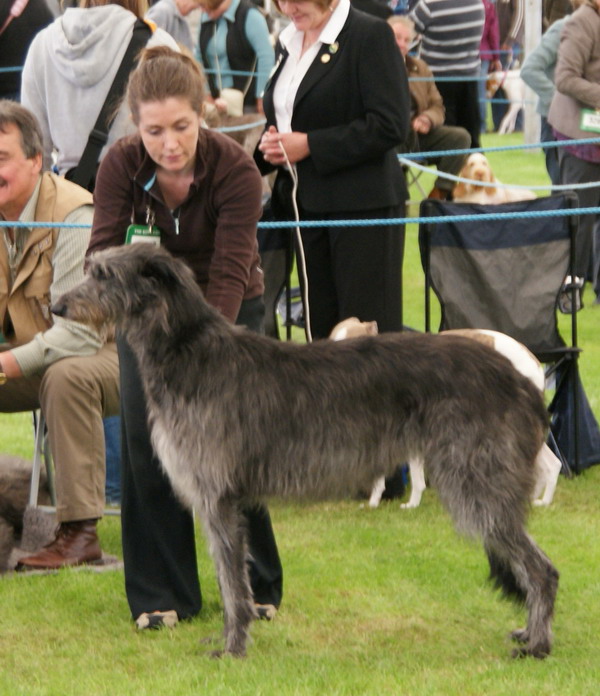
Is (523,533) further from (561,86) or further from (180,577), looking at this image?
(561,86)

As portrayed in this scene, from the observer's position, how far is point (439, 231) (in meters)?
5.70

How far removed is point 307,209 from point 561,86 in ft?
10.9

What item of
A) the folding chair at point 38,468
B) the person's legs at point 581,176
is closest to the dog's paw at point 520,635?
the folding chair at point 38,468

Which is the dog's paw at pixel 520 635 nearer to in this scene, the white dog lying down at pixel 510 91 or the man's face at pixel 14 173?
the man's face at pixel 14 173

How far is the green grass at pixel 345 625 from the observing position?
3.48 meters

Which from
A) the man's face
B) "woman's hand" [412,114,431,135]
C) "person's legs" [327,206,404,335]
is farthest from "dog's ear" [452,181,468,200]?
the man's face

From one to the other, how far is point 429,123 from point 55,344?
6327mm


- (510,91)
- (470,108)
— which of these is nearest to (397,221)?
(470,108)

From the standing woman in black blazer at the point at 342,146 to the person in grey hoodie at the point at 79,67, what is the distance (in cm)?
60

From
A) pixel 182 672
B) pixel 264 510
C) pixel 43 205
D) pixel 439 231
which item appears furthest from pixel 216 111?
pixel 182 672

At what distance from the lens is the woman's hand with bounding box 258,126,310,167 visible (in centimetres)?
509

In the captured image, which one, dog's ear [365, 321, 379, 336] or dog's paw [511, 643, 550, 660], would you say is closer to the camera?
dog's paw [511, 643, 550, 660]

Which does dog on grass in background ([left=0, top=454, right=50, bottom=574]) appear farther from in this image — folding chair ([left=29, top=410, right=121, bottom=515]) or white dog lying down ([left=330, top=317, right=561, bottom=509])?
white dog lying down ([left=330, top=317, right=561, bottom=509])

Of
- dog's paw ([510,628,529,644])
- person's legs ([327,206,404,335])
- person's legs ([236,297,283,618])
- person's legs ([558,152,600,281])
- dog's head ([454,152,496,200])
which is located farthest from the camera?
dog's head ([454,152,496,200])
